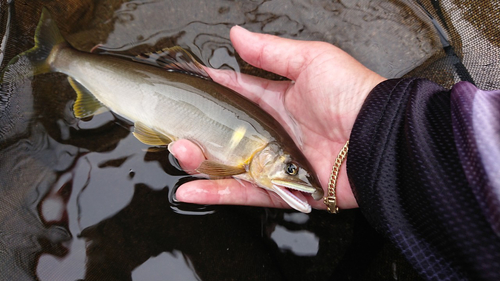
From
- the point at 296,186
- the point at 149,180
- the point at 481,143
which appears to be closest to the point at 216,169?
the point at 296,186

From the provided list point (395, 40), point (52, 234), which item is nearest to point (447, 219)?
point (395, 40)

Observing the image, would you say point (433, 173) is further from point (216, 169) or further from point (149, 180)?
point (149, 180)

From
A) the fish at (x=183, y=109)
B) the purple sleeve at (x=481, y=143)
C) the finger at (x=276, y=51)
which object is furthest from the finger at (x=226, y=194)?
the purple sleeve at (x=481, y=143)

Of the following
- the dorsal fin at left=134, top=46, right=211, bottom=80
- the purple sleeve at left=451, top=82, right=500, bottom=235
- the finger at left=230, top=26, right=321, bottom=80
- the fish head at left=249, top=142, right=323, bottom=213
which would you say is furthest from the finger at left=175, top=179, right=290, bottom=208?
the purple sleeve at left=451, top=82, right=500, bottom=235

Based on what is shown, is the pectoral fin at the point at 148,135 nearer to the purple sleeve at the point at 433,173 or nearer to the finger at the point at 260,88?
the finger at the point at 260,88

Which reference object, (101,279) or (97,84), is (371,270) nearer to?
(101,279)
